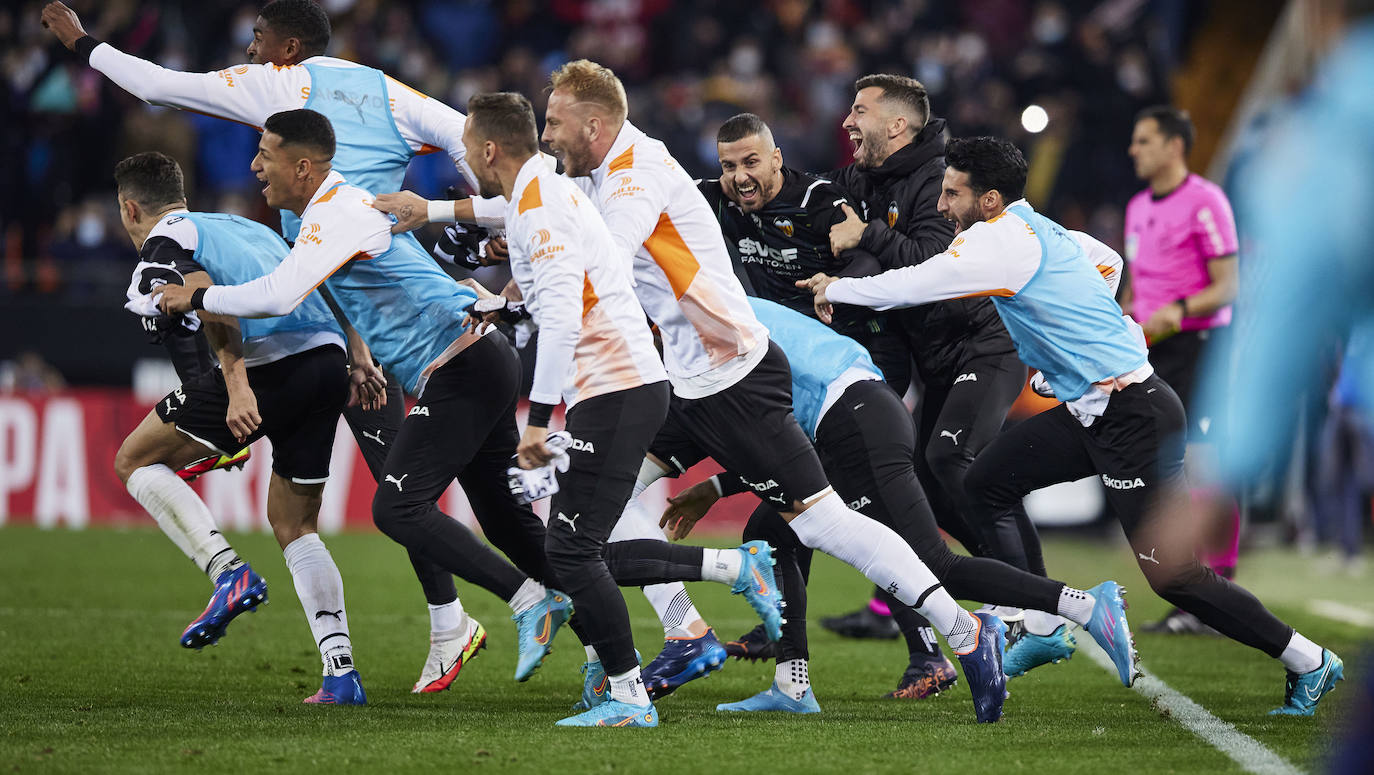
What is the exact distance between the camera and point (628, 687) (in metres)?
5.48

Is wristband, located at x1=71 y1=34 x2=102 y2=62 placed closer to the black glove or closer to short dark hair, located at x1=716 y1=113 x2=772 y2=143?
the black glove

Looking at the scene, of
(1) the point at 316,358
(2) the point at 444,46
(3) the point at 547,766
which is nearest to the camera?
(3) the point at 547,766

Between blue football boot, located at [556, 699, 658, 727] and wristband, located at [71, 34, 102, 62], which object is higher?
wristband, located at [71, 34, 102, 62]

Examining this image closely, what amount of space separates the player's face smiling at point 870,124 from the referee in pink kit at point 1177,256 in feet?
8.34

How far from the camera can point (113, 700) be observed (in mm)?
6129

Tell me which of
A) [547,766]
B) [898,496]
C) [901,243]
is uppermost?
[901,243]

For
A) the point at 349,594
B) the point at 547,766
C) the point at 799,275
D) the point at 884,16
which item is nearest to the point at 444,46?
the point at 884,16

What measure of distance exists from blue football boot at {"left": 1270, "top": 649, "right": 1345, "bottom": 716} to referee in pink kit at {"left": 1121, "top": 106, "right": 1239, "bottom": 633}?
3.20 meters

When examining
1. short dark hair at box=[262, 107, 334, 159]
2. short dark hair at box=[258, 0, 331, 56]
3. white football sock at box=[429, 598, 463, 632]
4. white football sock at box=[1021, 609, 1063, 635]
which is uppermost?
short dark hair at box=[258, 0, 331, 56]

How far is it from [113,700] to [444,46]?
13.7 meters

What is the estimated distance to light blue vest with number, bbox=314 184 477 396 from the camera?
6125mm

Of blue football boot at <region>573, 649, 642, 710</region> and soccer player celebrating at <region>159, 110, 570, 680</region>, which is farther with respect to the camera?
blue football boot at <region>573, 649, 642, 710</region>

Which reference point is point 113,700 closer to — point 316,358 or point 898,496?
point 316,358

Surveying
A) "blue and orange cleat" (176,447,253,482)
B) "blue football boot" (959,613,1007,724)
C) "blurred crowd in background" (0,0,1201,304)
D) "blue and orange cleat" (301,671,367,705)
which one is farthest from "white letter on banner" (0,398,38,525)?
"blue football boot" (959,613,1007,724)
